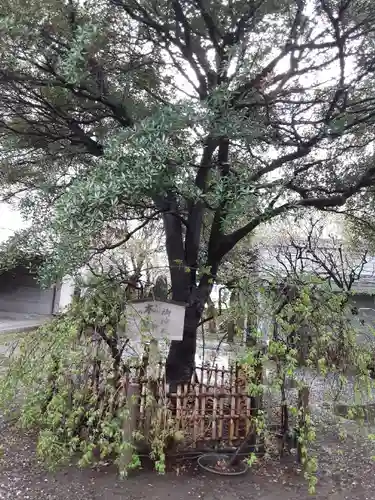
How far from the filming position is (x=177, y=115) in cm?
311

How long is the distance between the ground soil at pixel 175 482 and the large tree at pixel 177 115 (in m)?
1.14

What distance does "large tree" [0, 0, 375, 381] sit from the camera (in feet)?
10.4

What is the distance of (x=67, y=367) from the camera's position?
297cm

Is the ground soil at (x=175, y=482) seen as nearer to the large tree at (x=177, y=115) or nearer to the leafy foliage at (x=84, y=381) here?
the leafy foliage at (x=84, y=381)

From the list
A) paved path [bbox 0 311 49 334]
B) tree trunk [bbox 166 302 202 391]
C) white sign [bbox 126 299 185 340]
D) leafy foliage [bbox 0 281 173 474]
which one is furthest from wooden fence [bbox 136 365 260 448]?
paved path [bbox 0 311 49 334]

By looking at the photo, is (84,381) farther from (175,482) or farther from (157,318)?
(175,482)

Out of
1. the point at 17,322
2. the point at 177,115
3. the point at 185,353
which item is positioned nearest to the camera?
the point at 177,115

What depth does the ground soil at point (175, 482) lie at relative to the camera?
2.96 metres

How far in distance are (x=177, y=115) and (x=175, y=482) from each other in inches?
107

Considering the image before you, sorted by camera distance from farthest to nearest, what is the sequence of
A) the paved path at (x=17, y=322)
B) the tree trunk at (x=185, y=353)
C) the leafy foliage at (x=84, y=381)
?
the paved path at (x=17, y=322) < the tree trunk at (x=185, y=353) < the leafy foliage at (x=84, y=381)

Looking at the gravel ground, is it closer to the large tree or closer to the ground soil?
the ground soil

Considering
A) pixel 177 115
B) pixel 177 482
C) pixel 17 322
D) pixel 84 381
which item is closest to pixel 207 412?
pixel 177 482

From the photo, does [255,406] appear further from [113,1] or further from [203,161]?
[113,1]

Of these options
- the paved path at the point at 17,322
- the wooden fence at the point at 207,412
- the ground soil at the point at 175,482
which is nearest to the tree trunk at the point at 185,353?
the wooden fence at the point at 207,412
